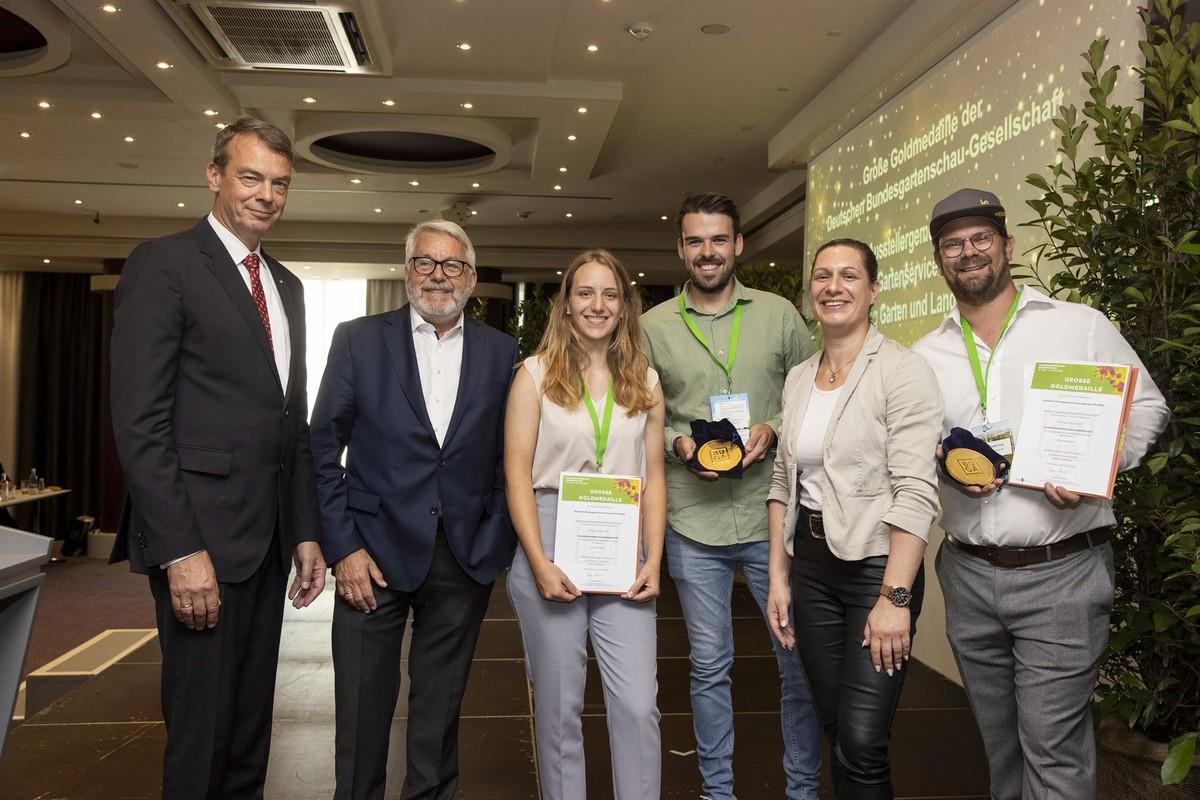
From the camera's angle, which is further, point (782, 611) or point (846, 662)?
point (782, 611)

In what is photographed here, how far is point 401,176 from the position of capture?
385 inches

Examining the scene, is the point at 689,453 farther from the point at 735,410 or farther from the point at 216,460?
the point at 216,460

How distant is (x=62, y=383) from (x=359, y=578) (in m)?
14.4

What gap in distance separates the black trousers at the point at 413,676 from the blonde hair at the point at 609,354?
0.49 metres

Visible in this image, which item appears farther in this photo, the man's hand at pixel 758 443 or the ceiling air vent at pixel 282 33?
the ceiling air vent at pixel 282 33

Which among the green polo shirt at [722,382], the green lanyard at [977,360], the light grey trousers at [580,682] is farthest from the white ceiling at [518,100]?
the light grey trousers at [580,682]

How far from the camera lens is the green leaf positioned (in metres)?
1.81

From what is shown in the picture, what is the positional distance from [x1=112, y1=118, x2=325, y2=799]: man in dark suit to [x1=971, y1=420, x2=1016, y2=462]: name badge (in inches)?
64.4

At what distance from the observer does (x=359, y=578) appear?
2.37 metres

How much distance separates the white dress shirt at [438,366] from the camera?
2461 mm

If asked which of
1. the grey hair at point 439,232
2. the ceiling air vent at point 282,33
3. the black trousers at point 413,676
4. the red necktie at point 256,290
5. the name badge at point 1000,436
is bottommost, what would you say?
the black trousers at point 413,676

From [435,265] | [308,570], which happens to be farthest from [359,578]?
[435,265]

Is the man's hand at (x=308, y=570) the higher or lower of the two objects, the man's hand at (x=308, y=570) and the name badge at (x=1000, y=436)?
the lower

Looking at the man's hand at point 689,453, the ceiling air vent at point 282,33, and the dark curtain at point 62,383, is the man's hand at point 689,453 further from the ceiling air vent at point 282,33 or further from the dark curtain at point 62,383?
the dark curtain at point 62,383
